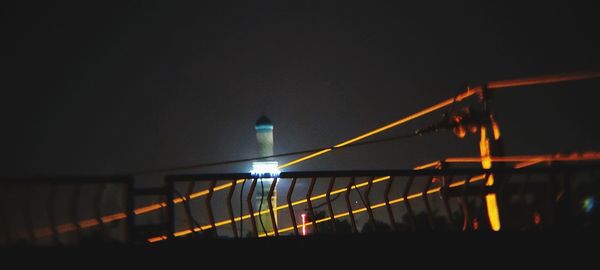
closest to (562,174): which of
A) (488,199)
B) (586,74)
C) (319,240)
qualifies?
(488,199)

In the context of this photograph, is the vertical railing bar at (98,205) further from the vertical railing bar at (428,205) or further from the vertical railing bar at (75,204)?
the vertical railing bar at (428,205)

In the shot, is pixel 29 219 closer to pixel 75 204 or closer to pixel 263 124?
pixel 75 204

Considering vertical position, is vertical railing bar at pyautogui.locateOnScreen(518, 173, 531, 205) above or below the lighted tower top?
below

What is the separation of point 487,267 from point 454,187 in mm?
3182

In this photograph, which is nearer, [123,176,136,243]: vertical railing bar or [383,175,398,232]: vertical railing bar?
[123,176,136,243]: vertical railing bar

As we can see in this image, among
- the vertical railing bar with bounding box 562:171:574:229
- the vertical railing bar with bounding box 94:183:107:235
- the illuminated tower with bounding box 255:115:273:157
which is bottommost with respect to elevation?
the vertical railing bar with bounding box 562:171:574:229

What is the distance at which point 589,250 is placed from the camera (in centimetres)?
790

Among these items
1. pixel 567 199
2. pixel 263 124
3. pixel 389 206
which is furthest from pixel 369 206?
pixel 263 124

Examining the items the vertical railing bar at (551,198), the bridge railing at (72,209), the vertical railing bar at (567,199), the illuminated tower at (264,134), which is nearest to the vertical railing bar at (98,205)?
the bridge railing at (72,209)

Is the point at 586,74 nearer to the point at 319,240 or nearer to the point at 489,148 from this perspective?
the point at 489,148

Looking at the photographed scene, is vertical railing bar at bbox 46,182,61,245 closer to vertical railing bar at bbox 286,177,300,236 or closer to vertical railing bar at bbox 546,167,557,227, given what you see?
vertical railing bar at bbox 286,177,300,236

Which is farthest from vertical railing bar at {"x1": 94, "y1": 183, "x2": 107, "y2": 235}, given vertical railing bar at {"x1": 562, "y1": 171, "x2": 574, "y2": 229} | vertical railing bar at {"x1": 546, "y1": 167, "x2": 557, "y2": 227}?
vertical railing bar at {"x1": 562, "y1": 171, "x2": 574, "y2": 229}

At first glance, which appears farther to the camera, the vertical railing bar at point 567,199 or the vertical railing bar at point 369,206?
the vertical railing bar at point 369,206

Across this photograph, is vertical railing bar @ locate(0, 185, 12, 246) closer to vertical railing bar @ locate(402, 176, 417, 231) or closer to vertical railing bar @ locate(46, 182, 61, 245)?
vertical railing bar @ locate(46, 182, 61, 245)
